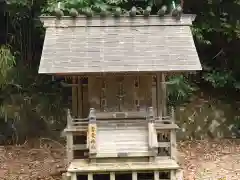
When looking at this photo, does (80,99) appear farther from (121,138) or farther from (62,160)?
(62,160)

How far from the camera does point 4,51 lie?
15820mm

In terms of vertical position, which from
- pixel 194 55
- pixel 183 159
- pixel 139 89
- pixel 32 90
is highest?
pixel 194 55

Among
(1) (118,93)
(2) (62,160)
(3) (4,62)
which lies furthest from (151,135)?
(3) (4,62)

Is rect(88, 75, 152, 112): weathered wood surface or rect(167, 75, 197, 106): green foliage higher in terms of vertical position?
rect(88, 75, 152, 112): weathered wood surface

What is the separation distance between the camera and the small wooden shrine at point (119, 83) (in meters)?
10.5

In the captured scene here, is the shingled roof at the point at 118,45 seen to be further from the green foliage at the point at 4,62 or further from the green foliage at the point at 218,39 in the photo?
the green foliage at the point at 218,39

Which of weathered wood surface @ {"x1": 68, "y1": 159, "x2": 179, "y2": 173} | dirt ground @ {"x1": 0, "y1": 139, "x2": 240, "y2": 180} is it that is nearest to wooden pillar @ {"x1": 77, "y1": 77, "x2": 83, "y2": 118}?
dirt ground @ {"x1": 0, "y1": 139, "x2": 240, "y2": 180}

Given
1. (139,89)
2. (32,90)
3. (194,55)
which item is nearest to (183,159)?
(139,89)

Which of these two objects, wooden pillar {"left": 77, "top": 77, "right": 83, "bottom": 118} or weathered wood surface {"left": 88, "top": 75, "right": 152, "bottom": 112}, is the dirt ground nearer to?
wooden pillar {"left": 77, "top": 77, "right": 83, "bottom": 118}

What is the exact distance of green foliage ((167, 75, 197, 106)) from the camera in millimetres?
15852

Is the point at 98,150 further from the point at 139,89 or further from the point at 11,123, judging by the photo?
the point at 11,123

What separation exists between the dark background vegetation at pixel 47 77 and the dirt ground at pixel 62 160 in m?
1.18

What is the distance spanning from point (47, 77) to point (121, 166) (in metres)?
9.16

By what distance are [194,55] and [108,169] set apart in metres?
3.87
